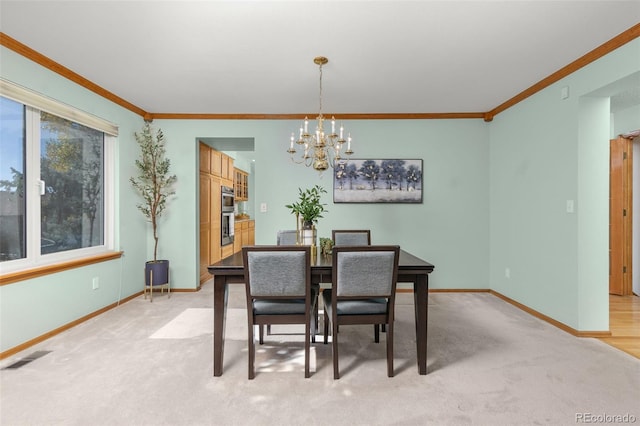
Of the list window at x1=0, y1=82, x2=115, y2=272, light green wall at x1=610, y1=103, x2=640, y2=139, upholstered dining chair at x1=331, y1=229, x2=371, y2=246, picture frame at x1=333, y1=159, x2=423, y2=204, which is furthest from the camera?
picture frame at x1=333, y1=159, x2=423, y2=204

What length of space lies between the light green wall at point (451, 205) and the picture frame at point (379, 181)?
0.11 meters

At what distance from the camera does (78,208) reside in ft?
10.8

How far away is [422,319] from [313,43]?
2237mm

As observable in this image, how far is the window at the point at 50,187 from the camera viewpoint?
2.55 meters

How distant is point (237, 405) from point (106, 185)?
10.4 feet

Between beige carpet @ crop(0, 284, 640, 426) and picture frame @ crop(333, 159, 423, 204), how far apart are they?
1846 millimetres

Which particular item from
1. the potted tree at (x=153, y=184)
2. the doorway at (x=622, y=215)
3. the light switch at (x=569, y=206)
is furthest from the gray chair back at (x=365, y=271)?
the doorway at (x=622, y=215)

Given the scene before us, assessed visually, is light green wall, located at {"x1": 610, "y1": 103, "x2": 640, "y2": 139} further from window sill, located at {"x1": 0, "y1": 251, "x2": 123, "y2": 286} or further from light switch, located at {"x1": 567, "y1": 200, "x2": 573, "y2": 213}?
window sill, located at {"x1": 0, "y1": 251, "x2": 123, "y2": 286}

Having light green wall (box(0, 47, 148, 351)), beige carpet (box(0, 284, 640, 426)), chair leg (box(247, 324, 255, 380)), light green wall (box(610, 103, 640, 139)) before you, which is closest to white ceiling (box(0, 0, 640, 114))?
light green wall (box(0, 47, 148, 351))

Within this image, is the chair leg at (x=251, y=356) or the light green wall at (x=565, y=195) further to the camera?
the light green wall at (x=565, y=195)

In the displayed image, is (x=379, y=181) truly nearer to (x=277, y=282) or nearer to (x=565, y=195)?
(x=565, y=195)

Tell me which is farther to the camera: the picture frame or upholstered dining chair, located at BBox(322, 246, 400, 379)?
the picture frame

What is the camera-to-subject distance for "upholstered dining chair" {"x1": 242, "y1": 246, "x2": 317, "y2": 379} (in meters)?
1.98

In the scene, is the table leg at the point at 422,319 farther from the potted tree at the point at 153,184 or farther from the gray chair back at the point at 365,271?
the potted tree at the point at 153,184
